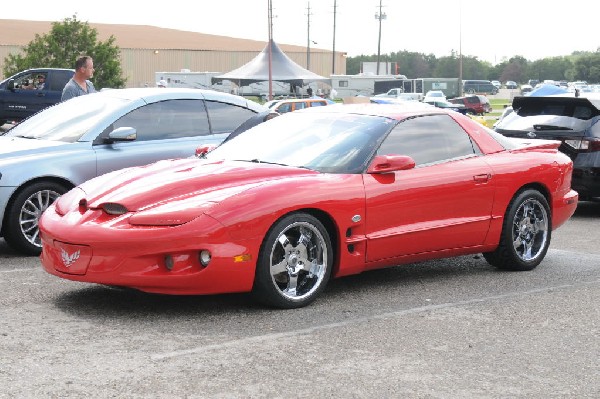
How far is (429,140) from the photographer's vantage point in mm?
7645

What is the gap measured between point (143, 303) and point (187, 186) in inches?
31.4

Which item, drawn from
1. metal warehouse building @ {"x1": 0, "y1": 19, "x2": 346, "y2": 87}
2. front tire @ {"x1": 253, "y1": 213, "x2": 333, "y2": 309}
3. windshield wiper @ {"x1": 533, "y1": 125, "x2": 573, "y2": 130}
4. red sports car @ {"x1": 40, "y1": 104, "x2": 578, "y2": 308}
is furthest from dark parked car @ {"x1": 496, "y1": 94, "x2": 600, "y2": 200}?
metal warehouse building @ {"x1": 0, "y1": 19, "x2": 346, "y2": 87}

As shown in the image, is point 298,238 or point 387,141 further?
point 387,141

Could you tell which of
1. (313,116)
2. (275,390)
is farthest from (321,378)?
(313,116)

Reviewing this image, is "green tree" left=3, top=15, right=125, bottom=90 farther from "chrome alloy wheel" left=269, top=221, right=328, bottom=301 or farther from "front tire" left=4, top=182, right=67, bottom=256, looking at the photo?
"chrome alloy wheel" left=269, top=221, right=328, bottom=301

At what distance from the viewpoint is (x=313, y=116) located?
773 centimetres

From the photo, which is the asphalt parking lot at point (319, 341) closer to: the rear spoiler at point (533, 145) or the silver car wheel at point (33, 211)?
the silver car wheel at point (33, 211)

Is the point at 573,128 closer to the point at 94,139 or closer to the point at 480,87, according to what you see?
the point at 94,139

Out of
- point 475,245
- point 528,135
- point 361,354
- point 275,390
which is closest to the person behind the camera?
point 275,390

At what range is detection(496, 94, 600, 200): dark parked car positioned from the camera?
39.5 ft

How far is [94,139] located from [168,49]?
8984 centimetres

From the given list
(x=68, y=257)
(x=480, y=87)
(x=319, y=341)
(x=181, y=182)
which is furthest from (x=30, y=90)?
(x=480, y=87)

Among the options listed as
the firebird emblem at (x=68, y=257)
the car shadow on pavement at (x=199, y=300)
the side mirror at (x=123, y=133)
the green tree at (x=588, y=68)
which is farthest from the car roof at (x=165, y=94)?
the green tree at (x=588, y=68)

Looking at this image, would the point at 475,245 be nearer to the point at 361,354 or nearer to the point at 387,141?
the point at 387,141
